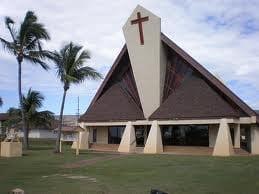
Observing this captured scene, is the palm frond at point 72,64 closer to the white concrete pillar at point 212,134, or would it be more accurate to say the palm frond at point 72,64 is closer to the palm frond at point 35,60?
the palm frond at point 35,60

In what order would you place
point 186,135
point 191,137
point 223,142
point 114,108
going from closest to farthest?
point 223,142 → point 191,137 → point 186,135 → point 114,108

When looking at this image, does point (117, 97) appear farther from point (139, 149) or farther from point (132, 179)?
point (132, 179)

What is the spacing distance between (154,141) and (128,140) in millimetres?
3308

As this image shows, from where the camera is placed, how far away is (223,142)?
33.2 meters

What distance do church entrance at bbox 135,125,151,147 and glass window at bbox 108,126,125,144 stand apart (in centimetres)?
297

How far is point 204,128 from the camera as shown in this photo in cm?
3734

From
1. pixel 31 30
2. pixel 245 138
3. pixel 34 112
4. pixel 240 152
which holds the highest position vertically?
pixel 31 30

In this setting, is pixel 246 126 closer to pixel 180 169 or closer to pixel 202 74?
pixel 202 74

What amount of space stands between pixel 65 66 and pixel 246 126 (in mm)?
15322

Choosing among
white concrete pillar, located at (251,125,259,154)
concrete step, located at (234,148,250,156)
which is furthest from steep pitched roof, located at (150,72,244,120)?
concrete step, located at (234,148,250,156)

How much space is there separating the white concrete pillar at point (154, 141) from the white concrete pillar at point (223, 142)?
5.19 meters

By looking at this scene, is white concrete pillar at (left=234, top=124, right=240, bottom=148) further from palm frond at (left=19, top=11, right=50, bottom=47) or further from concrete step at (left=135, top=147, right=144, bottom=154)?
palm frond at (left=19, top=11, right=50, bottom=47)

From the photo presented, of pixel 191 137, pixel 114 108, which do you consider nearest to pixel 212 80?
pixel 191 137

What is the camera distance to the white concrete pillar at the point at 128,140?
39219 mm
